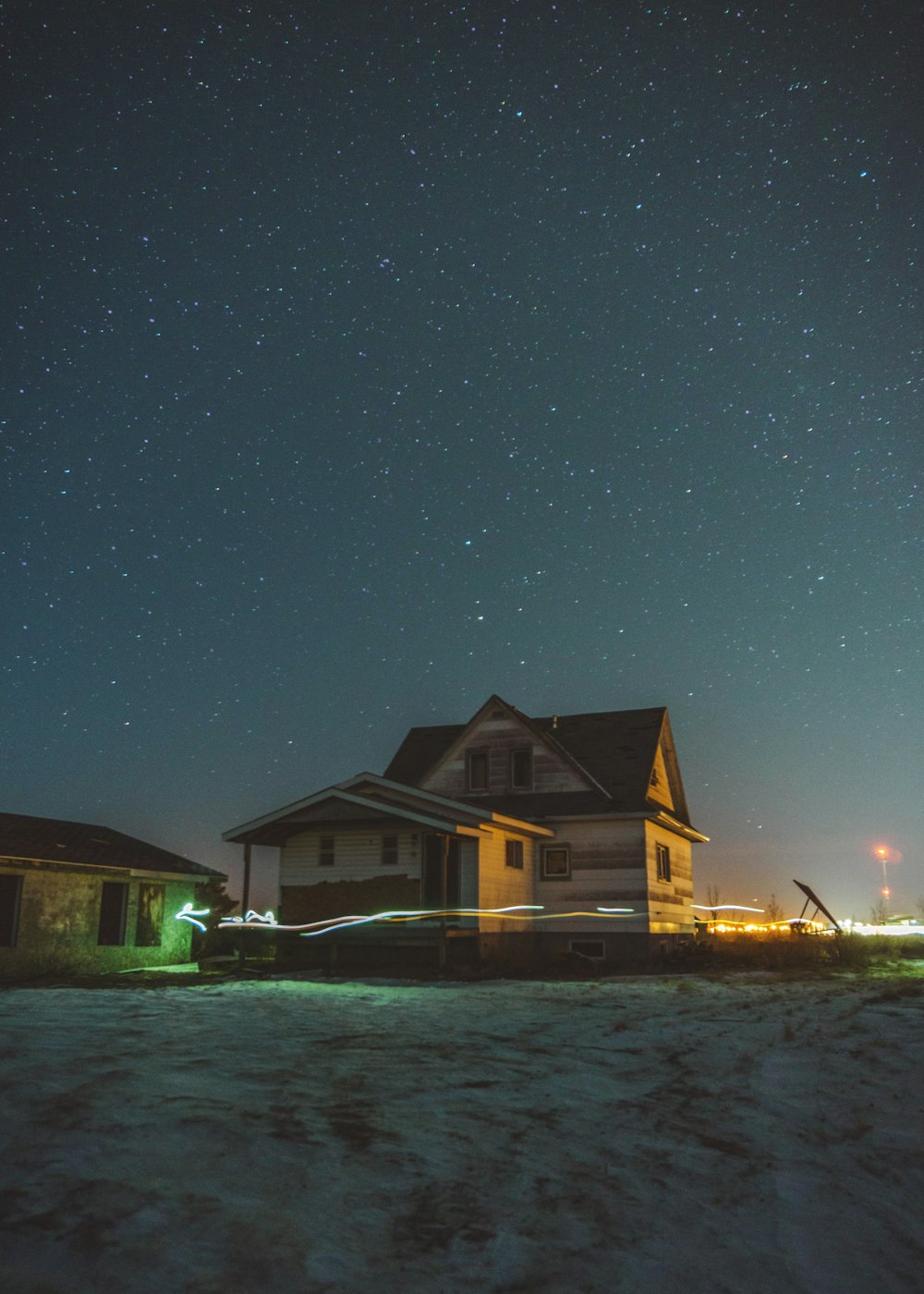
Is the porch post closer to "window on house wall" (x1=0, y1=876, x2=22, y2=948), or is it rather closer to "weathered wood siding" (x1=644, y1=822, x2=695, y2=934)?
"window on house wall" (x1=0, y1=876, x2=22, y2=948)

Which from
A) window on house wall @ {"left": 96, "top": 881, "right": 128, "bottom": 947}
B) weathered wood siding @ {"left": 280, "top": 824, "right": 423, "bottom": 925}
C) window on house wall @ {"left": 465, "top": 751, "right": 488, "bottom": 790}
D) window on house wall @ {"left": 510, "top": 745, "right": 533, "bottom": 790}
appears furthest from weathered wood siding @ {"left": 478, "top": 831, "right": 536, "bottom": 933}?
window on house wall @ {"left": 96, "top": 881, "right": 128, "bottom": 947}

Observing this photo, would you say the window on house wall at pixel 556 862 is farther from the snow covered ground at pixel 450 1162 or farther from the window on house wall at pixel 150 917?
the snow covered ground at pixel 450 1162

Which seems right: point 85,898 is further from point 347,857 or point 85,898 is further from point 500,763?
point 500,763

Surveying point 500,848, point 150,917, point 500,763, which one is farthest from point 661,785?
point 150,917

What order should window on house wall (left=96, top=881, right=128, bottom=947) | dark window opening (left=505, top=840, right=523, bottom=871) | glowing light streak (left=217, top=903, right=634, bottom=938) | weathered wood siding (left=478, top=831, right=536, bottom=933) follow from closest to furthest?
glowing light streak (left=217, top=903, right=634, bottom=938)
weathered wood siding (left=478, top=831, right=536, bottom=933)
window on house wall (left=96, top=881, right=128, bottom=947)
dark window opening (left=505, top=840, right=523, bottom=871)

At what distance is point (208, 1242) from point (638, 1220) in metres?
2.05

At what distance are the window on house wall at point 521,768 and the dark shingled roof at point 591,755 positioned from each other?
0.42 meters

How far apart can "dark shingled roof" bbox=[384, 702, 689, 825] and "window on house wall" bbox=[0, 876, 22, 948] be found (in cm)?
1153

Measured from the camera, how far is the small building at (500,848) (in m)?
22.2

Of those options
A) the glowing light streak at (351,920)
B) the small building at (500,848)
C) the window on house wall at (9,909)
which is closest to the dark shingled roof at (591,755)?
the small building at (500,848)

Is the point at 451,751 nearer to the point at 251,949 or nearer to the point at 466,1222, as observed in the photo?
the point at 251,949

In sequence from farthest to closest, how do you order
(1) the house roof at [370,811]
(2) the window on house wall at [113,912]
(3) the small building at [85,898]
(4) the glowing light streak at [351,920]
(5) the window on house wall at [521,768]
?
(5) the window on house wall at [521,768] < (2) the window on house wall at [113,912] < (1) the house roof at [370,811] < (4) the glowing light streak at [351,920] < (3) the small building at [85,898]

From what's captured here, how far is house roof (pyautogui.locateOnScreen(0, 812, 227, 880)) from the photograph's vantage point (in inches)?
851

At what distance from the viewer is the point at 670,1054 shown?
8.48 m
